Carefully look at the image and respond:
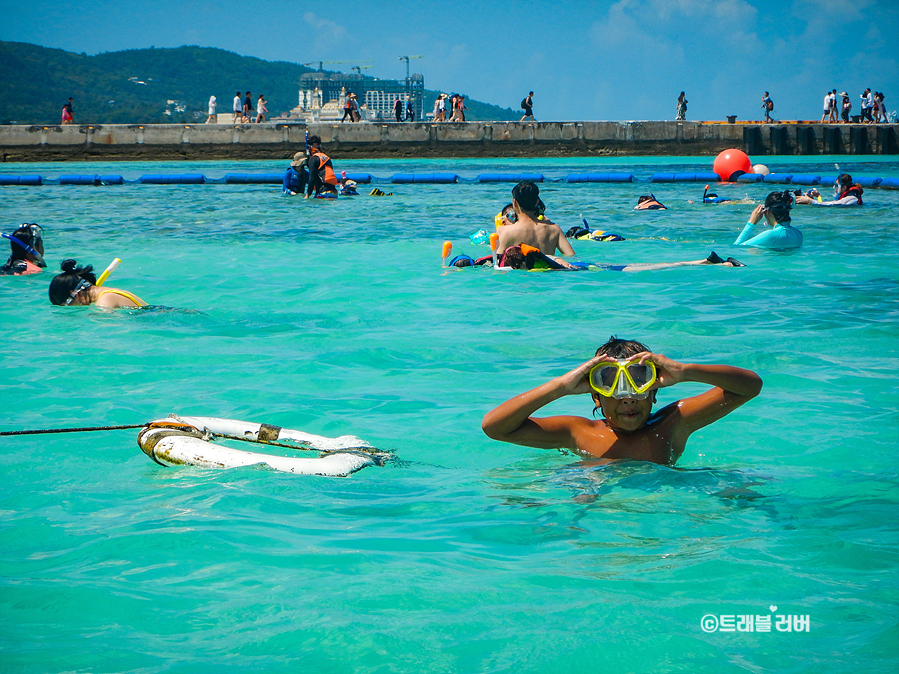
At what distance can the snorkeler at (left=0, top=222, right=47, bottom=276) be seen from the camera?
9984 millimetres

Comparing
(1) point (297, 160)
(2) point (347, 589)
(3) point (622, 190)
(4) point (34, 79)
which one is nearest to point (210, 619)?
(2) point (347, 589)

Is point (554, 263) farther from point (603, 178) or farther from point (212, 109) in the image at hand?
point (212, 109)

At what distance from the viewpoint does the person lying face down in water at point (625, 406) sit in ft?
11.4

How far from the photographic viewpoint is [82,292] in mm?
8391

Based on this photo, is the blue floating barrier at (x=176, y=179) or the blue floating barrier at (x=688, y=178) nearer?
the blue floating barrier at (x=688, y=178)

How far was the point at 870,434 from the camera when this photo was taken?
5141 millimetres

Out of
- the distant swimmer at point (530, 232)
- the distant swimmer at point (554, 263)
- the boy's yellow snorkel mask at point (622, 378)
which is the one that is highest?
the distant swimmer at point (530, 232)

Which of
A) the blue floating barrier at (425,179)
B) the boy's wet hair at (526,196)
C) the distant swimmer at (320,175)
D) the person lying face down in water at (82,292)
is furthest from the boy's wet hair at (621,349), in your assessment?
the blue floating barrier at (425,179)

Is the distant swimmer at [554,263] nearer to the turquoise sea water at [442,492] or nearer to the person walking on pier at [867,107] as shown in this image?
the turquoise sea water at [442,492]

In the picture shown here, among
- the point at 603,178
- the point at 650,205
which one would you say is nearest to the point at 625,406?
the point at 650,205

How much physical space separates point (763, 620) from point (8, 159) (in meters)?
35.9

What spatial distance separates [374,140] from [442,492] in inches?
1216

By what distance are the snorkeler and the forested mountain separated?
95.4 meters

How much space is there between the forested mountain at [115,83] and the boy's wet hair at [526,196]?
9813 centimetres
